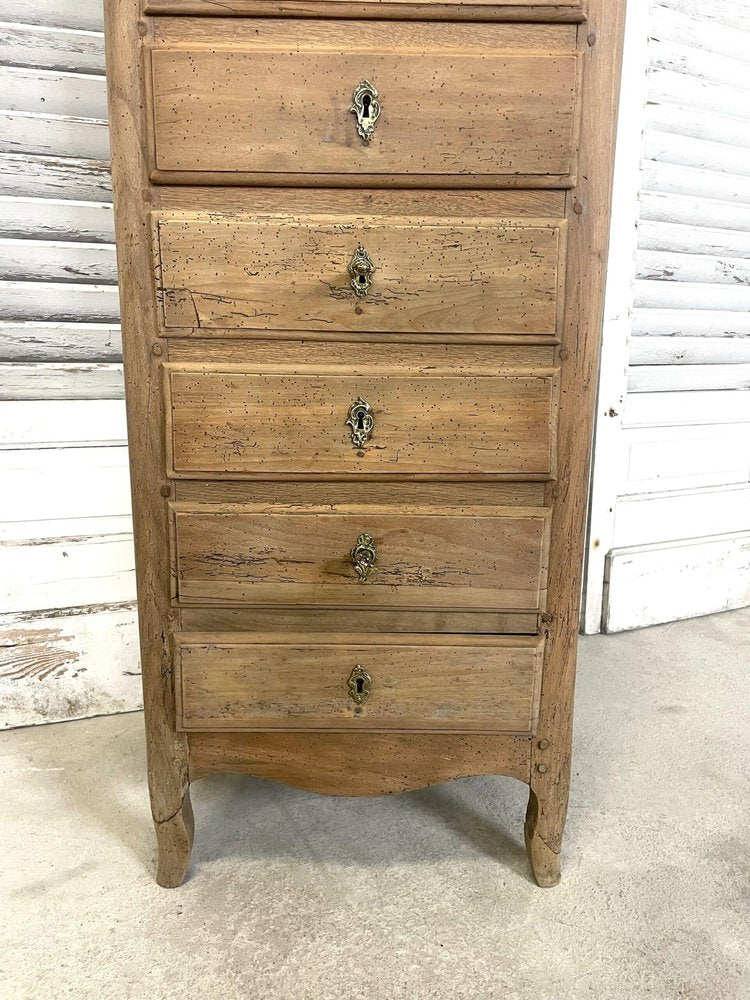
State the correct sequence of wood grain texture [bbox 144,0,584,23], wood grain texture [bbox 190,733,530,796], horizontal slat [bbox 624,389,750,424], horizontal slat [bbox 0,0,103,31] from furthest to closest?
horizontal slat [bbox 624,389,750,424], horizontal slat [bbox 0,0,103,31], wood grain texture [bbox 190,733,530,796], wood grain texture [bbox 144,0,584,23]

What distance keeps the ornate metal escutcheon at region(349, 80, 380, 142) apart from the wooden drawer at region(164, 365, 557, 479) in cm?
37

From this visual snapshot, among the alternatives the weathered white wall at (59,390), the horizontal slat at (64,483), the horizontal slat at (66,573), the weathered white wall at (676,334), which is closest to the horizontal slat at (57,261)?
the weathered white wall at (59,390)

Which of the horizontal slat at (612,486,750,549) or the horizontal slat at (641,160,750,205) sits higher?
the horizontal slat at (641,160,750,205)

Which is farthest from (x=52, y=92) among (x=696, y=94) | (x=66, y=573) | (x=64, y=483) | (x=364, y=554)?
(x=696, y=94)

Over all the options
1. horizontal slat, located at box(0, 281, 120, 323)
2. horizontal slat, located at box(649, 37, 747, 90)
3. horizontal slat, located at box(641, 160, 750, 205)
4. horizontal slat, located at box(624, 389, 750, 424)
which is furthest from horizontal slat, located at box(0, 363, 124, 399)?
Answer: horizontal slat, located at box(649, 37, 747, 90)

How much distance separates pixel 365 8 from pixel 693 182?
1.58 metres

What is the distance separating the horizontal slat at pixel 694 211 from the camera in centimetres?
237

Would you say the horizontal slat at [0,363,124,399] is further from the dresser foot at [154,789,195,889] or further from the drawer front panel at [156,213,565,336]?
the dresser foot at [154,789,195,889]

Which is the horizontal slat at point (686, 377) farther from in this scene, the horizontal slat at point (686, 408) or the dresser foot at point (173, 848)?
the dresser foot at point (173, 848)

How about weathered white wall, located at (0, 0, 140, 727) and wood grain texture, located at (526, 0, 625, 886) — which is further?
weathered white wall, located at (0, 0, 140, 727)

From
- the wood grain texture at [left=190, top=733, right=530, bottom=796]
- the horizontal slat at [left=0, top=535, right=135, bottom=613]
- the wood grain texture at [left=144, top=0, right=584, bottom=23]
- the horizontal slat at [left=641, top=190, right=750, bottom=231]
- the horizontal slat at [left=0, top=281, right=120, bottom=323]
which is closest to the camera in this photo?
the wood grain texture at [left=144, top=0, right=584, bottom=23]

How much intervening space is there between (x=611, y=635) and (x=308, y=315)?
1.73 meters

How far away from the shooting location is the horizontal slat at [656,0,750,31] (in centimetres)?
228

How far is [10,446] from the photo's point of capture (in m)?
1.92
